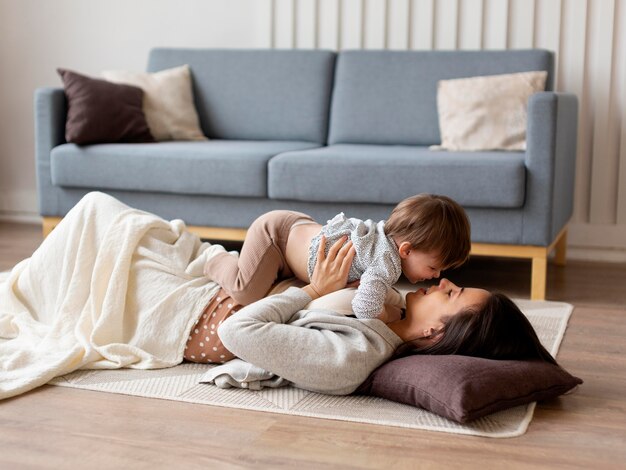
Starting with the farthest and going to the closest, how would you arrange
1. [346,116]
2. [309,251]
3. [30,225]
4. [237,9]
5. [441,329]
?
[30,225] → [237,9] → [346,116] → [309,251] → [441,329]

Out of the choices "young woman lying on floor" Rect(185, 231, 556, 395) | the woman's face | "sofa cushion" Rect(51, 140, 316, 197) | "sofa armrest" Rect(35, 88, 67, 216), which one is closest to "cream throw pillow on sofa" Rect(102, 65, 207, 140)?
"sofa cushion" Rect(51, 140, 316, 197)

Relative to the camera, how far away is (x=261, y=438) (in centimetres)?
191

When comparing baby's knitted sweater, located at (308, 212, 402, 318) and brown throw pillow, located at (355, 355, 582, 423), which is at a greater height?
baby's knitted sweater, located at (308, 212, 402, 318)

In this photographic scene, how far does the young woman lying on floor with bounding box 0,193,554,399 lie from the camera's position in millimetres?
2127

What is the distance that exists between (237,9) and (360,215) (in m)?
1.69

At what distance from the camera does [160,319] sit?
239 cm

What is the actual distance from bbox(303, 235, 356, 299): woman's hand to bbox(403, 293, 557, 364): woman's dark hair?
0.90ft

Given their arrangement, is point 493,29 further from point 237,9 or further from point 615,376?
point 615,376

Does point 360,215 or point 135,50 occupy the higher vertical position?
point 135,50

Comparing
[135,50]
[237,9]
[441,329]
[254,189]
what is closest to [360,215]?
[254,189]

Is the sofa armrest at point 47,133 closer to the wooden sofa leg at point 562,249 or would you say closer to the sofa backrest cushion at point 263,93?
the sofa backrest cushion at point 263,93

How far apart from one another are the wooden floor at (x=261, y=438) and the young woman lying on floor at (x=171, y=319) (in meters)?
0.14

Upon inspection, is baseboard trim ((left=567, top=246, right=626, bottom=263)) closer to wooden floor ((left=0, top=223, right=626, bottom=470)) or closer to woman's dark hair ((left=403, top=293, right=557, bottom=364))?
wooden floor ((left=0, top=223, right=626, bottom=470))

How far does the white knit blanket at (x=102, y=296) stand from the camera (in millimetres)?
2371
